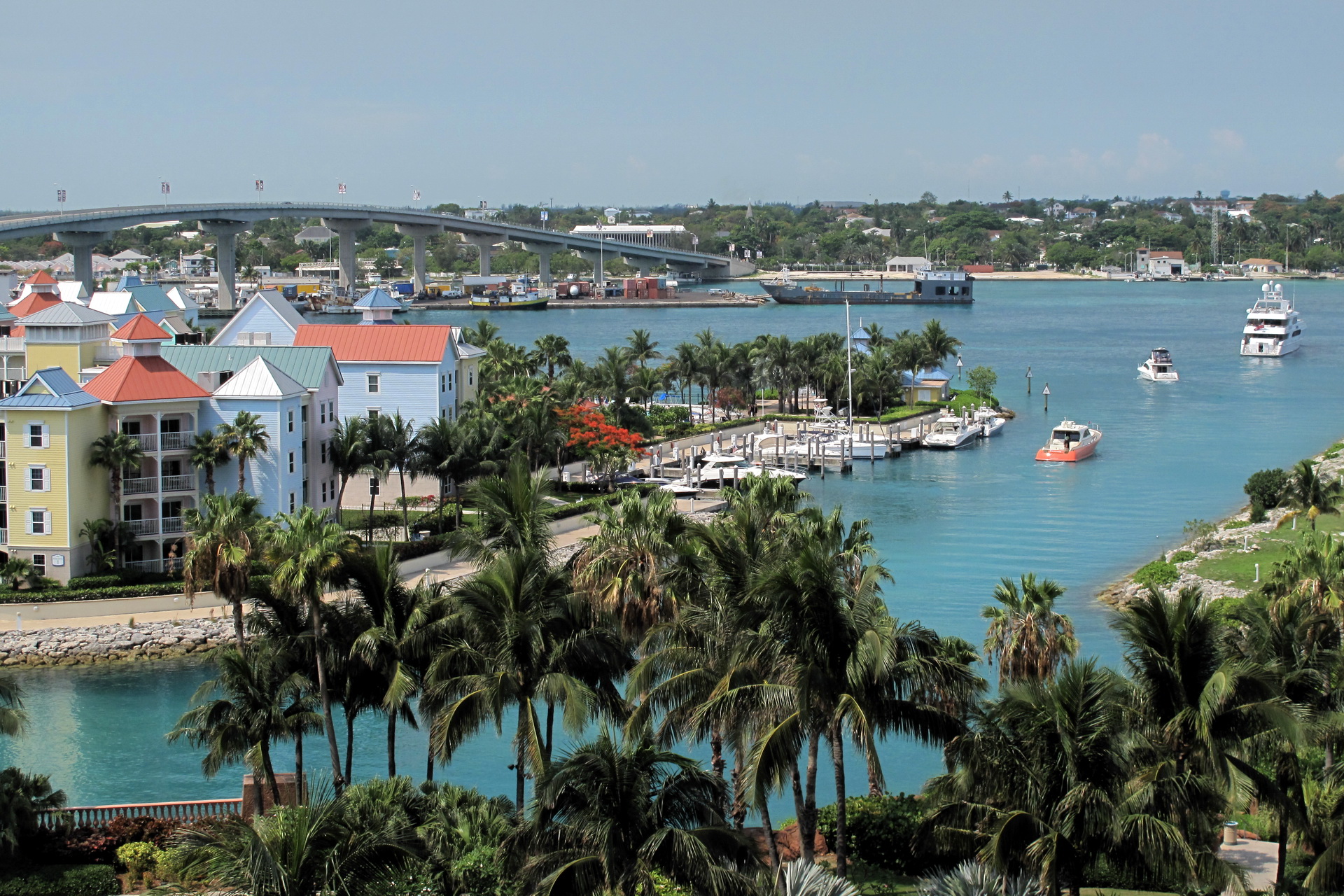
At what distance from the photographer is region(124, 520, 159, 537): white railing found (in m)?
34.7

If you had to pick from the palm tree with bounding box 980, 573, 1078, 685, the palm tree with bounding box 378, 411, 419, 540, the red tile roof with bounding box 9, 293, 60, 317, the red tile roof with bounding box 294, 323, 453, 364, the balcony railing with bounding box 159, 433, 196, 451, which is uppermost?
the red tile roof with bounding box 9, 293, 60, 317

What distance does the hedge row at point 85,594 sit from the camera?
3253cm

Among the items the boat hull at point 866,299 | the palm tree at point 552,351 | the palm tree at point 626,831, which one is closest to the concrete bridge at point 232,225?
the boat hull at point 866,299

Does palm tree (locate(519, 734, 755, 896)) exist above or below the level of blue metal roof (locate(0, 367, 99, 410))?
below

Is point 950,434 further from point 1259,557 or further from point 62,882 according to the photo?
point 62,882

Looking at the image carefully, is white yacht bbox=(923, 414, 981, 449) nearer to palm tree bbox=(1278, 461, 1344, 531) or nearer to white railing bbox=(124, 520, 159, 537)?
palm tree bbox=(1278, 461, 1344, 531)

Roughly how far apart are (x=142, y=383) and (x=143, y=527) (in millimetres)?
3403

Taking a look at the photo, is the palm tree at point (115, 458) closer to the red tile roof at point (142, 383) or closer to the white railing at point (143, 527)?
the white railing at point (143, 527)

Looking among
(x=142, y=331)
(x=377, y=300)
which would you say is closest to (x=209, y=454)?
(x=142, y=331)

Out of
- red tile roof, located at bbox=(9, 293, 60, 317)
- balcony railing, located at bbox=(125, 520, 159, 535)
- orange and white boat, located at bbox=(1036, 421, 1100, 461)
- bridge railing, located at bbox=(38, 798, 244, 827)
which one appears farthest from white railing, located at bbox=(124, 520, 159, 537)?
orange and white boat, located at bbox=(1036, 421, 1100, 461)

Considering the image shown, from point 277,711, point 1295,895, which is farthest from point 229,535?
point 1295,895

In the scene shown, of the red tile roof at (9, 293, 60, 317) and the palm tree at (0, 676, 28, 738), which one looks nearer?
the palm tree at (0, 676, 28, 738)

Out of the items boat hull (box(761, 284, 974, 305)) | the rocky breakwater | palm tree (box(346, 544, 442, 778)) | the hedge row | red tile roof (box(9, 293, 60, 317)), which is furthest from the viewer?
boat hull (box(761, 284, 974, 305))

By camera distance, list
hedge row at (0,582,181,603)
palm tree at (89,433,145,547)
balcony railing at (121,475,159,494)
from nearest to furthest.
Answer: hedge row at (0,582,181,603)
palm tree at (89,433,145,547)
balcony railing at (121,475,159,494)
